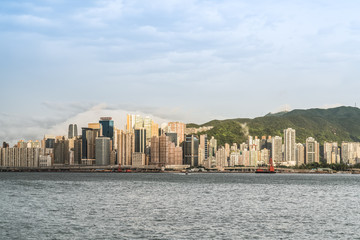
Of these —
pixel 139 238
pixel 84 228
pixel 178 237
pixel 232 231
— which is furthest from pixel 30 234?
pixel 232 231

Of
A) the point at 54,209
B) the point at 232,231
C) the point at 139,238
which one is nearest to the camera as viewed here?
the point at 139,238

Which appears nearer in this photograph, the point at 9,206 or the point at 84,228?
the point at 84,228

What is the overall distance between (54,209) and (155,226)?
20915 millimetres

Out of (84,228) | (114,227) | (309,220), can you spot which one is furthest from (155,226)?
(309,220)

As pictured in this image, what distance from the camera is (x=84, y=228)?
49.3 m

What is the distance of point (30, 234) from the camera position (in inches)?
1799

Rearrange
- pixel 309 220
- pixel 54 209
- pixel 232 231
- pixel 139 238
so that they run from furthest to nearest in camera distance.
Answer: pixel 54 209, pixel 309 220, pixel 232 231, pixel 139 238

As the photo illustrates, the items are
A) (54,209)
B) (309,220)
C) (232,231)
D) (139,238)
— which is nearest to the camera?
(139,238)

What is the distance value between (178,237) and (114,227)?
862 cm

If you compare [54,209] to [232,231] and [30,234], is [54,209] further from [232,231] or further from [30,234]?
[232,231]

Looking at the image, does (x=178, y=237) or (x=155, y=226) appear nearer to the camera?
(x=178, y=237)

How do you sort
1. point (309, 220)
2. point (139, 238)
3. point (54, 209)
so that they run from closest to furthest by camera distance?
point (139, 238), point (309, 220), point (54, 209)

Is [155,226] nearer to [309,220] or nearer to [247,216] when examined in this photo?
[247,216]

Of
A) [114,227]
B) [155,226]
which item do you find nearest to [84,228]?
[114,227]
